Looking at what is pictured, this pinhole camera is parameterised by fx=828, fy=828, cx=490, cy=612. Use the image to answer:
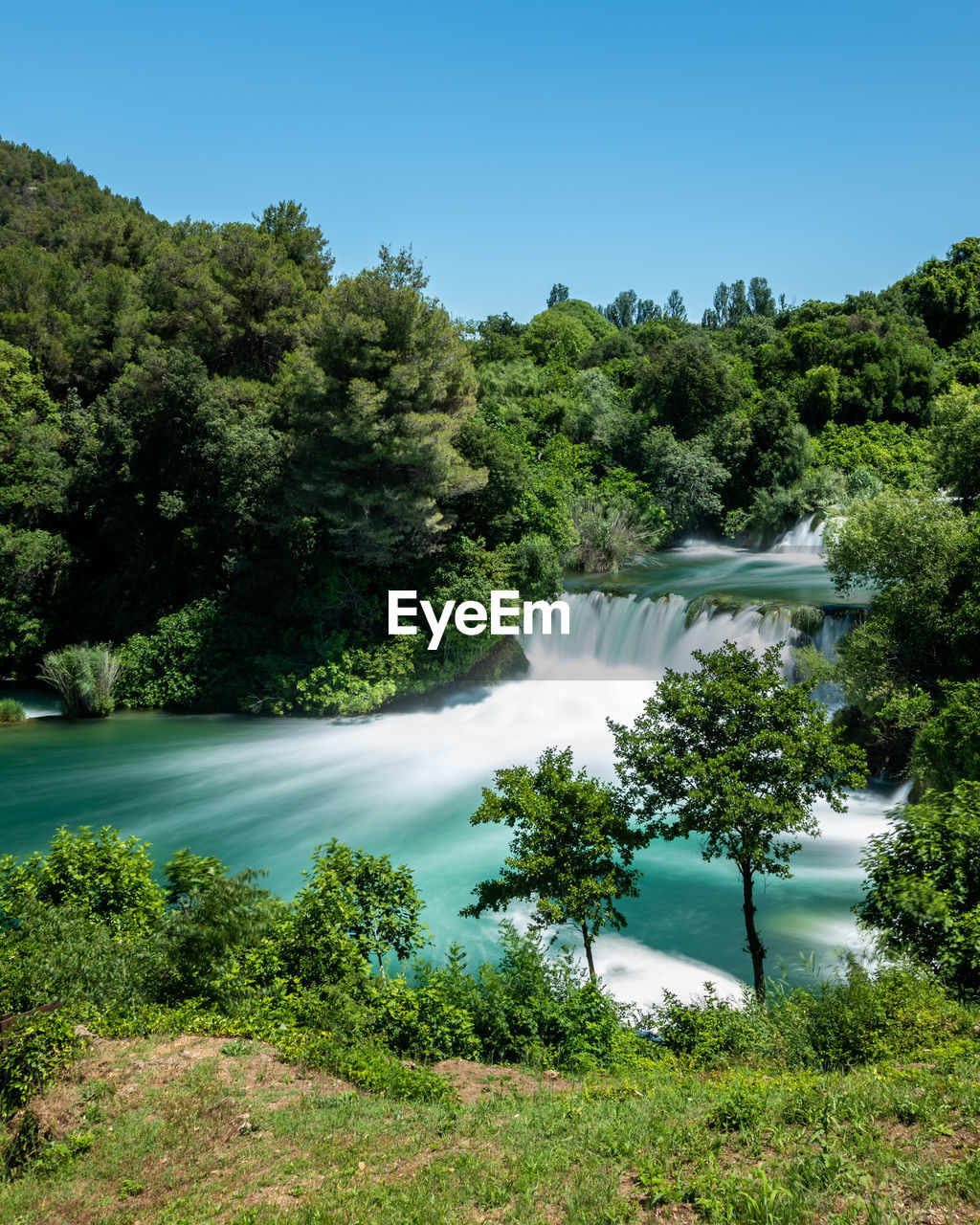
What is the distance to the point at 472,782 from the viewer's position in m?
18.7

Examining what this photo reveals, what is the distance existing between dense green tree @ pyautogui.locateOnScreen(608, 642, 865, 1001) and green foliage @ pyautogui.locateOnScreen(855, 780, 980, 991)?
→ 1012 mm

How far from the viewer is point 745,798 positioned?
31.7 ft

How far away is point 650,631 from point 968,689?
1090 centimetres

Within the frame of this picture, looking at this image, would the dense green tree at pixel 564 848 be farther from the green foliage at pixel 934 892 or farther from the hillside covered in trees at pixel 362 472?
the hillside covered in trees at pixel 362 472

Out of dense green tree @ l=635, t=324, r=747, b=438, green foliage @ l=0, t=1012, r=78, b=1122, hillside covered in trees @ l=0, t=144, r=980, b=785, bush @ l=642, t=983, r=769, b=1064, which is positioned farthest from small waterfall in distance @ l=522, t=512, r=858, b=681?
green foliage @ l=0, t=1012, r=78, b=1122

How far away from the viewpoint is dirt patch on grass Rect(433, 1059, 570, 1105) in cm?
715

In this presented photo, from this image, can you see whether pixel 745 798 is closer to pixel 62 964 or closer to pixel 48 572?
pixel 62 964

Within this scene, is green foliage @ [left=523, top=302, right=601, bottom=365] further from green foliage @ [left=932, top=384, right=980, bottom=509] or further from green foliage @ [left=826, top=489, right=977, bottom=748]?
green foliage @ [left=826, top=489, right=977, bottom=748]

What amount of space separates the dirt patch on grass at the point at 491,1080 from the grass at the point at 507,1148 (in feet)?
0.20

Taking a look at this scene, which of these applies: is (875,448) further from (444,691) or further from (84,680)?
(84,680)

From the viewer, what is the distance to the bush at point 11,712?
76.8 feet

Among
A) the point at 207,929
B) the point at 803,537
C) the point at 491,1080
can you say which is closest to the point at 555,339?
the point at 803,537

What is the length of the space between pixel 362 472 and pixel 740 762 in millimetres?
14784

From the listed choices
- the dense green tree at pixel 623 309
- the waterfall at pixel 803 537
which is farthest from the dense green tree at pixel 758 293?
the waterfall at pixel 803 537
